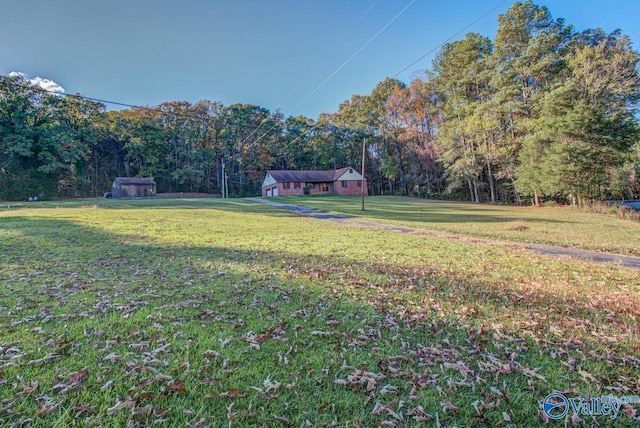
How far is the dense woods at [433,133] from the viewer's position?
24594mm

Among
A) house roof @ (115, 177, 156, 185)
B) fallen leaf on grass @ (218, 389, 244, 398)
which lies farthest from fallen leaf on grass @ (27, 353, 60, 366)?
house roof @ (115, 177, 156, 185)

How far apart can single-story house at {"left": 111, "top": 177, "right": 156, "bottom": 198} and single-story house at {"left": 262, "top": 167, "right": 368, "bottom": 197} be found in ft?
58.3

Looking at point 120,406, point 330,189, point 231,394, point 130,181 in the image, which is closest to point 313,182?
point 330,189

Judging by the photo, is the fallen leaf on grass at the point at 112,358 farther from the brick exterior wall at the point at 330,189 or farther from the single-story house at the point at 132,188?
the single-story house at the point at 132,188

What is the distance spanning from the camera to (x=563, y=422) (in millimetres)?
2291

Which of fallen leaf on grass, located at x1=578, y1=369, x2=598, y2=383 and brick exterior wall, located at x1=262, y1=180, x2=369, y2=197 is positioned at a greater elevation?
brick exterior wall, located at x1=262, y1=180, x2=369, y2=197

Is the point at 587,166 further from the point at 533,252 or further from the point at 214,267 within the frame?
the point at 214,267

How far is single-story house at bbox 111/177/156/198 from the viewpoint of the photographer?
43500mm

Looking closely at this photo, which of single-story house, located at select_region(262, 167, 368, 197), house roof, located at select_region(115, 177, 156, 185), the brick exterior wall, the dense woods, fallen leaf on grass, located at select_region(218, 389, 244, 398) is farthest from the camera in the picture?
the brick exterior wall

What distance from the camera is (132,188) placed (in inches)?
1735

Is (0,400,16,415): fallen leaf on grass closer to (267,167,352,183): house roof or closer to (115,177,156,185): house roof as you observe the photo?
(267,167,352,183): house roof

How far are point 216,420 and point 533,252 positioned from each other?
32.6 ft

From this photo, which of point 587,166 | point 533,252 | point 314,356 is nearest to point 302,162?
point 587,166

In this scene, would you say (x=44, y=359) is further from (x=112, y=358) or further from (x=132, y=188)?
(x=132, y=188)
